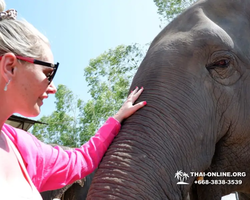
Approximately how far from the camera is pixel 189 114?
2408 millimetres

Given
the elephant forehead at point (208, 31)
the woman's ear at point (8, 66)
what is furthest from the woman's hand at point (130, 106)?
the woman's ear at point (8, 66)

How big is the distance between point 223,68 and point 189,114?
512 millimetres

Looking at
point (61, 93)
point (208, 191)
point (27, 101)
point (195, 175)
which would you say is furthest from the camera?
point (61, 93)

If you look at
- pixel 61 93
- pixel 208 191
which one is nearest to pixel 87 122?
pixel 61 93

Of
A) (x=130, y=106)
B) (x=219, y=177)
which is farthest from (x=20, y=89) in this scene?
(x=219, y=177)

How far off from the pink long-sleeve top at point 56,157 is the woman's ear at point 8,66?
0.43 m

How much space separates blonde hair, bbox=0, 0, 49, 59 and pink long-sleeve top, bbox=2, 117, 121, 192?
0.53 metres

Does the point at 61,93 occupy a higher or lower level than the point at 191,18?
higher

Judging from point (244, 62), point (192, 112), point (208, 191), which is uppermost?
point (244, 62)

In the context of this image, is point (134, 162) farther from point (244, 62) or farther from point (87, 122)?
point (87, 122)

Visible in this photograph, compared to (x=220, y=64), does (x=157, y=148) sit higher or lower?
lower

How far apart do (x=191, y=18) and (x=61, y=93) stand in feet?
99.6

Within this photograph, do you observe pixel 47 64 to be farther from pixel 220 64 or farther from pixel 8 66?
pixel 220 64

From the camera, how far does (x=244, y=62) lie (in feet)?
9.00
